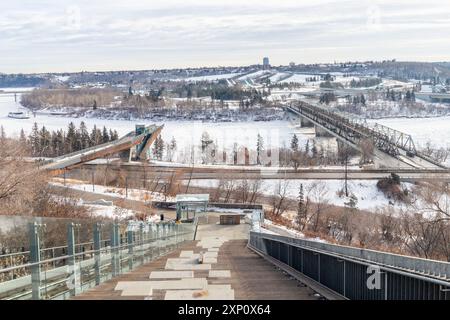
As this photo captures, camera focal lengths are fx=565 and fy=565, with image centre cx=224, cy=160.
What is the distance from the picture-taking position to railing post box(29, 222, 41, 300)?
5.16 m

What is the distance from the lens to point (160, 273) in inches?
309

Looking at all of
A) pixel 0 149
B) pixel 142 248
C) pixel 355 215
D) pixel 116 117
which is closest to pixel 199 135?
pixel 116 117

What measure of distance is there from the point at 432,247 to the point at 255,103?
284 ft

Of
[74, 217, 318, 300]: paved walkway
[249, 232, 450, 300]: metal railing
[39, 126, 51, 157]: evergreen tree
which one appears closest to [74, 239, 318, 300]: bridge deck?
[74, 217, 318, 300]: paved walkway

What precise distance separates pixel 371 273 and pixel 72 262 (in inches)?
124

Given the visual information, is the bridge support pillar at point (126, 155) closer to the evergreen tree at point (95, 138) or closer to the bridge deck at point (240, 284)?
the evergreen tree at point (95, 138)

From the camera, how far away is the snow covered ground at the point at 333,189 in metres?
35.8

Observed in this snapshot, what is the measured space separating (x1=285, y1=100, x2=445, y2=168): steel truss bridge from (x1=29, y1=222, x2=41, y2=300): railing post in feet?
136

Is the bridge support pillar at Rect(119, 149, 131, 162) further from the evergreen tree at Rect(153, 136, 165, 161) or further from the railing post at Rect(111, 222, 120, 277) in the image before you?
the railing post at Rect(111, 222, 120, 277)

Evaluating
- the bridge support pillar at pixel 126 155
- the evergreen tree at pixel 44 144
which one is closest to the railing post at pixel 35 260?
the bridge support pillar at pixel 126 155

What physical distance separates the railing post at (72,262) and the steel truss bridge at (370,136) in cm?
4049

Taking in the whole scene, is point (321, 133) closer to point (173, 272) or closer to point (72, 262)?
point (173, 272)

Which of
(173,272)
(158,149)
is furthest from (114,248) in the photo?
(158,149)
